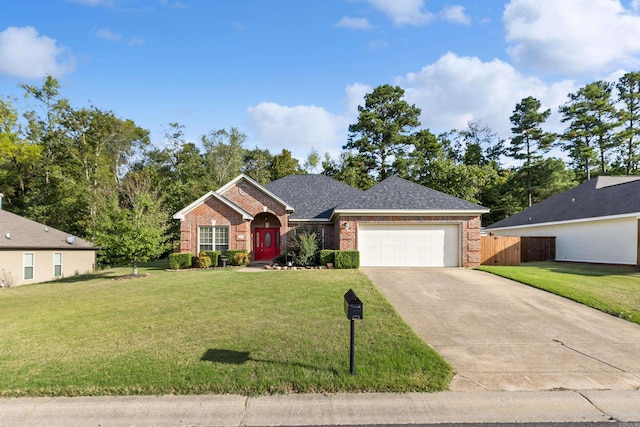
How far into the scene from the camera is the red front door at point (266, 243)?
23.6 m

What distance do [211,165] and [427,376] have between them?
4011cm

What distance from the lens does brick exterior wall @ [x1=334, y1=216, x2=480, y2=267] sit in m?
17.1

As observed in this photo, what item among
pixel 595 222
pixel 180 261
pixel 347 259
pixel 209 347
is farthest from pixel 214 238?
pixel 595 222

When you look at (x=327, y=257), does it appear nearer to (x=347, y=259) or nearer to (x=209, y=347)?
(x=347, y=259)

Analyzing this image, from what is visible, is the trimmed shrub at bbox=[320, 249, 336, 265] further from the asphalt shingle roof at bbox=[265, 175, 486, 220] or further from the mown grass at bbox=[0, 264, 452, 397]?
the mown grass at bbox=[0, 264, 452, 397]

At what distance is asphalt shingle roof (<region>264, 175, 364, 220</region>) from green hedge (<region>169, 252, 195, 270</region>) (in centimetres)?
673

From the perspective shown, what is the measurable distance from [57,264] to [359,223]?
1661 cm

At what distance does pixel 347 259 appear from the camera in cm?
1655

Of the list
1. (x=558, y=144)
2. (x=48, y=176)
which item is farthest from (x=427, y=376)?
(x=558, y=144)

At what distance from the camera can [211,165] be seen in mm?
41156

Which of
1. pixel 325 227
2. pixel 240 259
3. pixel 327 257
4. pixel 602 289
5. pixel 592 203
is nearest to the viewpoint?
pixel 602 289

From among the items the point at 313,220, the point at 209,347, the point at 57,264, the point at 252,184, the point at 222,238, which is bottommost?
the point at 57,264

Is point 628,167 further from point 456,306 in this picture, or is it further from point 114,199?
point 114,199

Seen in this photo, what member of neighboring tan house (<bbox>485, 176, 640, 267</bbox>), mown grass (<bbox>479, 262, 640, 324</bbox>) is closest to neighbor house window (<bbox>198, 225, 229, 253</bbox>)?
mown grass (<bbox>479, 262, 640, 324</bbox>)
